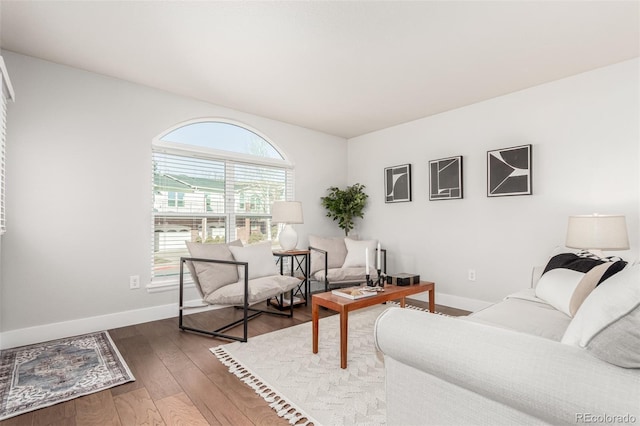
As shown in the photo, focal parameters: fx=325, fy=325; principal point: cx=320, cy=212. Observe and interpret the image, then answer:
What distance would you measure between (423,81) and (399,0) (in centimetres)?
125

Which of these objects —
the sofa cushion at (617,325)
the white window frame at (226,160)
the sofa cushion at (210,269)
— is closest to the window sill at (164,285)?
the white window frame at (226,160)

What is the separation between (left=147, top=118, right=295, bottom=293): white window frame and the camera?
3.36 metres

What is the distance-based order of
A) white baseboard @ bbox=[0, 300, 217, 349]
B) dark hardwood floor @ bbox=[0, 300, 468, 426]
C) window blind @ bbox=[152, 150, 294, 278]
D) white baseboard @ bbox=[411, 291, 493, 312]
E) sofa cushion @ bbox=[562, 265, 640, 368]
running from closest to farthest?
sofa cushion @ bbox=[562, 265, 640, 368] < dark hardwood floor @ bbox=[0, 300, 468, 426] < white baseboard @ bbox=[0, 300, 217, 349] < window blind @ bbox=[152, 150, 294, 278] < white baseboard @ bbox=[411, 291, 493, 312]

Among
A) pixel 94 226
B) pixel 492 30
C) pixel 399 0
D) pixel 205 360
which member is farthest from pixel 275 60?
pixel 205 360

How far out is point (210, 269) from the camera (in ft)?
9.64

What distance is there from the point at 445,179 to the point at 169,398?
3479 millimetres

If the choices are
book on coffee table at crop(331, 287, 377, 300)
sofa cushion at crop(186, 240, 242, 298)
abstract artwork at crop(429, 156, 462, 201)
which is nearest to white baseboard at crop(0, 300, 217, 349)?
sofa cushion at crop(186, 240, 242, 298)

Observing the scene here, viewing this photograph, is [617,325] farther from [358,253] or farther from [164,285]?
[164,285]

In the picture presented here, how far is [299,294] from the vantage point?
4395 millimetres

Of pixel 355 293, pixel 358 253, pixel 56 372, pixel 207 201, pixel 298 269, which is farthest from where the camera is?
pixel 298 269

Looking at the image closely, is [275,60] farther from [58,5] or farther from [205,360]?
[205,360]

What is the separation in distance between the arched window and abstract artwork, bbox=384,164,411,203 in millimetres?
1347

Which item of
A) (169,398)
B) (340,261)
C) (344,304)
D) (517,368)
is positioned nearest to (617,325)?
(517,368)

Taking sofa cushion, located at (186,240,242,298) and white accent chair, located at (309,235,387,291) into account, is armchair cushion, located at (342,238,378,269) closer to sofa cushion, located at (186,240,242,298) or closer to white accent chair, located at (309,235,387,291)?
white accent chair, located at (309,235,387,291)
